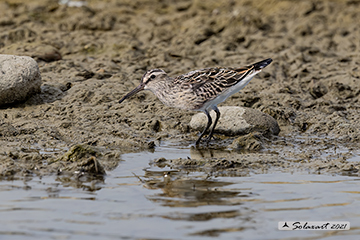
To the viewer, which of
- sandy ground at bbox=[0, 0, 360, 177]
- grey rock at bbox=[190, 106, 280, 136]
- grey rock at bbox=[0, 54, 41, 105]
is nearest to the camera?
sandy ground at bbox=[0, 0, 360, 177]

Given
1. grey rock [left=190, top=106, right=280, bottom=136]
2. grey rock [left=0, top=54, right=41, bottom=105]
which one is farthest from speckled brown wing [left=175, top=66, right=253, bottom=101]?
grey rock [left=0, top=54, right=41, bottom=105]

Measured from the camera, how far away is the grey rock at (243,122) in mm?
8445

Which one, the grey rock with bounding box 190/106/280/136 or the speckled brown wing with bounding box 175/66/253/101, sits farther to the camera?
the grey rock with bounding box 190/106/280/136

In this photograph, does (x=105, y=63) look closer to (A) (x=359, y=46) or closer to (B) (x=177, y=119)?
(B) (x=177, y=119)

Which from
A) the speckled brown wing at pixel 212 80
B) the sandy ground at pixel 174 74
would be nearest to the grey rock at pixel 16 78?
the sandy ground at pixel 174 74

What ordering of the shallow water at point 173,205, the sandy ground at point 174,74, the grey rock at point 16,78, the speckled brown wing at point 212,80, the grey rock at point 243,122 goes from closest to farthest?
1. the shallow water at point 173,205
2. the sandy ground at point 174,74
3. the speckled brown wing at point 212,80
4. the grey rock at point 243,122
5. the grey rock at point 16,78

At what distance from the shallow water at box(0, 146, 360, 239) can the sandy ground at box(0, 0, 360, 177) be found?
48 centimetres

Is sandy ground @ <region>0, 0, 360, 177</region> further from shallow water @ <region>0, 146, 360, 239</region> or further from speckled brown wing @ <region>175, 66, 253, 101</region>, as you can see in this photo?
speckled brown wing @ <region>175, 66, 253, 101</region>

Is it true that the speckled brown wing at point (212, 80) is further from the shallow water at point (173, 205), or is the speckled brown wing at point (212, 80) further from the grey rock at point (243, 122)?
the shallow water at point (173, 205)

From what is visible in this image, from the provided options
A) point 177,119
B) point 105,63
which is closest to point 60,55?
point 105,63

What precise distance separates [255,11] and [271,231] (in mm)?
10450

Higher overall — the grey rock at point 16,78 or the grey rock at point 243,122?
the grey rock at point 16,78

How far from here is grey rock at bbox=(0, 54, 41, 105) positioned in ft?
28.6

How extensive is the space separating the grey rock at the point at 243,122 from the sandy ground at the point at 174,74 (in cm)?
19
